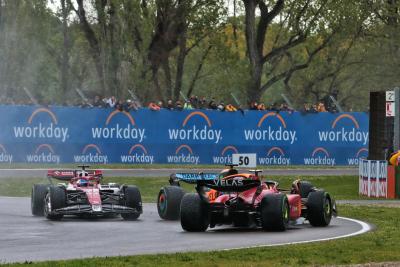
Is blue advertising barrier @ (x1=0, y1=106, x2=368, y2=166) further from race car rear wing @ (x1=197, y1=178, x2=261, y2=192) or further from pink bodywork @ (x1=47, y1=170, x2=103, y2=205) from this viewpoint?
race car rear wing @ (x1=197, y1=178, x2=261, y2=192)

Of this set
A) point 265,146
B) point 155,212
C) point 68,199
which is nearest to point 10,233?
point 68,199

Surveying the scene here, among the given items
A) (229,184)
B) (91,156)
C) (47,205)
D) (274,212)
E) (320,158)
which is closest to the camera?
(274,212)

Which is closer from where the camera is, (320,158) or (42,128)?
(42,128)

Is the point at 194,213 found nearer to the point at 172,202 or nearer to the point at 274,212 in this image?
the point at 274,212

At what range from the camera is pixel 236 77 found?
55156 millimetres

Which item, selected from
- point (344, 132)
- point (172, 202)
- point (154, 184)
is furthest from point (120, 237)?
point (344, 132)

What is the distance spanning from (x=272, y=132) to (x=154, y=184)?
32.7 ft

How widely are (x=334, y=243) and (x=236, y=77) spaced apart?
38.7 meters

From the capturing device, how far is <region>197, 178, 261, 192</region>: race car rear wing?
62.1ft

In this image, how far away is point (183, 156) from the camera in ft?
136

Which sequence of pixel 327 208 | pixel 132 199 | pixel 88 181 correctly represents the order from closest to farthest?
pixel 327 208, pixel 132 199, pixel 88 181

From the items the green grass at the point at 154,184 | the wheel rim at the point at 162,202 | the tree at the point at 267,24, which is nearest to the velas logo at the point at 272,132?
the green grass at the point at 154,184

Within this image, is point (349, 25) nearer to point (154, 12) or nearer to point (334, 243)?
point (154, 12)

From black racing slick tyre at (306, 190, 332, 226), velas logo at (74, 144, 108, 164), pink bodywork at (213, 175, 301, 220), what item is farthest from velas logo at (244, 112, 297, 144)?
pink bodywork at (213, 175, 301, 220)
